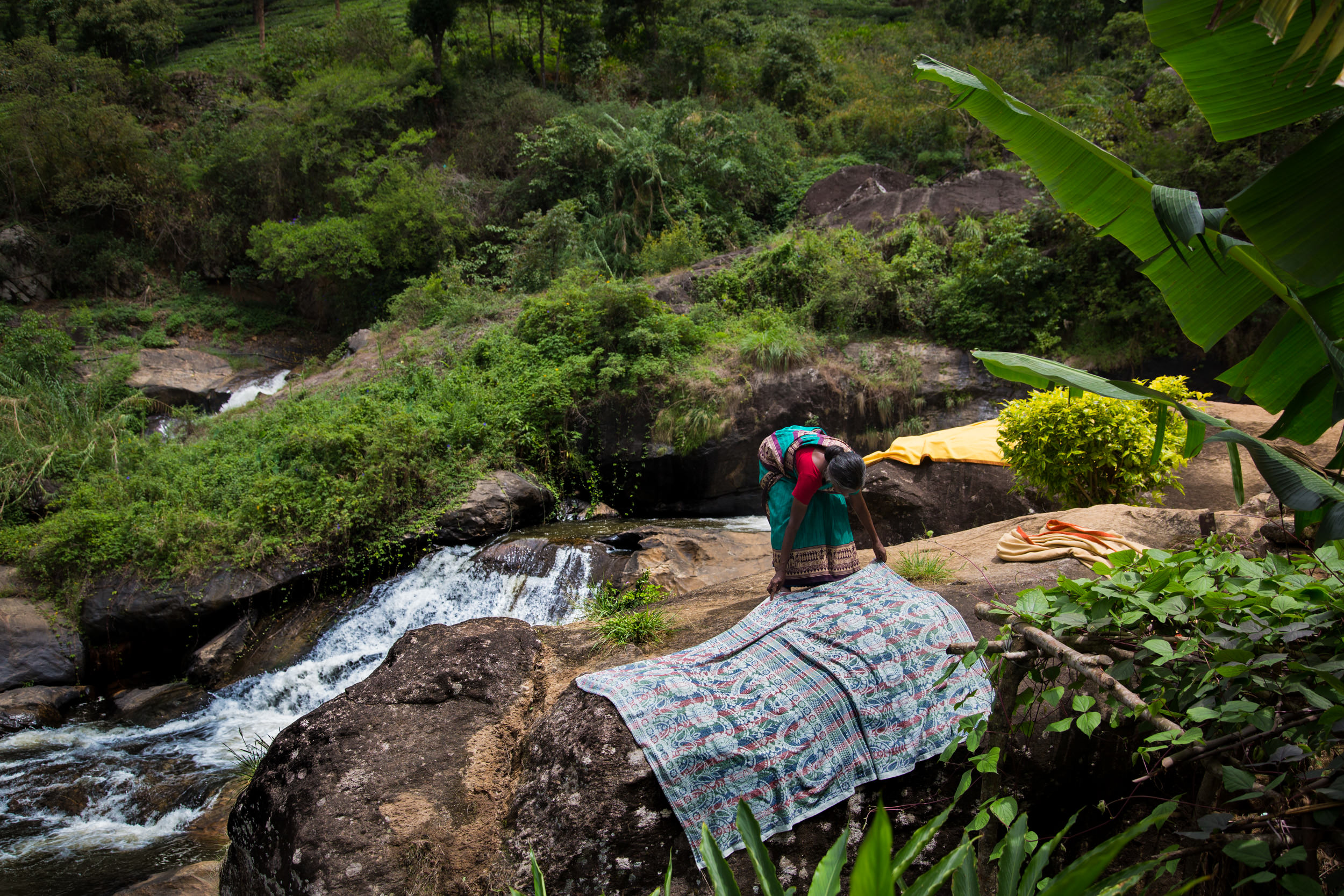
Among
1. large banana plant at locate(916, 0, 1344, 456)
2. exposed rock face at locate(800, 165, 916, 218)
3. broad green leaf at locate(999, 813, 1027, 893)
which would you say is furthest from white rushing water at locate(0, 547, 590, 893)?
exposed rock face at locate(800, 165, 916, 218)

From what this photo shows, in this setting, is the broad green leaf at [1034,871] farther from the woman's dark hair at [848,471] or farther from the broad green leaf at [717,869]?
the woman's dark hair at [848,471]

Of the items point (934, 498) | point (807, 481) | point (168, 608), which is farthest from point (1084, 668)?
point (168, 608)

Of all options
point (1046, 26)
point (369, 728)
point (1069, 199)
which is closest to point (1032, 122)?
point (1069, 199)

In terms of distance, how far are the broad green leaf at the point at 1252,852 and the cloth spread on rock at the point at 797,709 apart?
117 cm

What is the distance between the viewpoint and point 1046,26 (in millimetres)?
23969

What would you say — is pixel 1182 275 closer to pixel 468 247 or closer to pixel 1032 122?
pixel 1032 122

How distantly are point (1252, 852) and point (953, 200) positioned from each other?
1586cm

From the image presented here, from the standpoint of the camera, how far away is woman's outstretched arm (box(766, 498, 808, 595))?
165 inches

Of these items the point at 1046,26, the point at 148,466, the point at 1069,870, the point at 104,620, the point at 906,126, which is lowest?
the point at 104,620

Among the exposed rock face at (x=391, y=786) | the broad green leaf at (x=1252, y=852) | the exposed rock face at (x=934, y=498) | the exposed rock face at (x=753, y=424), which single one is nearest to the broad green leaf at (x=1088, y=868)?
the broad green leaf at (x=1252, y=852)

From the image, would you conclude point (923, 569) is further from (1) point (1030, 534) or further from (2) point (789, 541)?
(2) point (789, 541)

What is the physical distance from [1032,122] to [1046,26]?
27.3 metres

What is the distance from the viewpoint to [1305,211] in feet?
6.23

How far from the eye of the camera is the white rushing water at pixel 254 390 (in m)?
17.6
